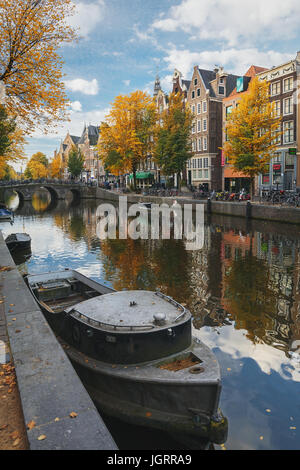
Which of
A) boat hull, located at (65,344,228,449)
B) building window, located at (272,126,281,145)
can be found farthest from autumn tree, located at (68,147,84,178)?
boat hull, located at (65,344,228,449)

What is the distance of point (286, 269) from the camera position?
1986cm

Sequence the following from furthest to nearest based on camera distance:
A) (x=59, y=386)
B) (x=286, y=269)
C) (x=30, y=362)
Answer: (x=286, y=269), (x=30, y=362), (x=59, y=386)

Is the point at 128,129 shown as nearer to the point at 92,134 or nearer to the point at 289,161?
the point at 289,161

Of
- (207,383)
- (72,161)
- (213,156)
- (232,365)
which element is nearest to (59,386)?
(207,383)

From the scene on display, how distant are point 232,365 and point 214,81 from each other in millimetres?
60555

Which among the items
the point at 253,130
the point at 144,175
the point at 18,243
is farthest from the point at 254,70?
the point at 18,243

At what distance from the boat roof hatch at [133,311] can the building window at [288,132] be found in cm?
4124

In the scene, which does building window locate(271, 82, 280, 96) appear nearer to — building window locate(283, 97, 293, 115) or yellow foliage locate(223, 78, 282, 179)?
building window locate(283, 97, 293, 115)

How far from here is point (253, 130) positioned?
40875 mm

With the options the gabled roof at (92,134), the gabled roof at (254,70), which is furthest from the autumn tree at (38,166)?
the gabled roof at (254,70)

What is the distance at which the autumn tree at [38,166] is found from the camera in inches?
5369

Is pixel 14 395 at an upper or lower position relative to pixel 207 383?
upper

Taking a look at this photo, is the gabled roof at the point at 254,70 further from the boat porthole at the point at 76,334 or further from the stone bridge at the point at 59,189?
the boat porthole at the point at 76,334

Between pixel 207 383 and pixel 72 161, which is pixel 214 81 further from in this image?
pixel 207 383
